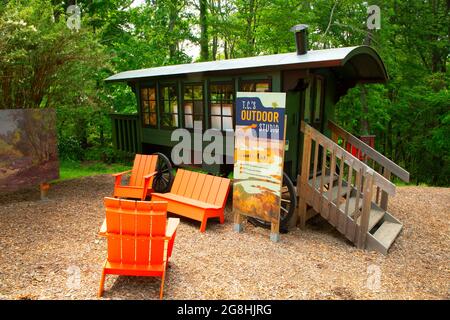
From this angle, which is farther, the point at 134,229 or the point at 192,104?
the point at 192,104

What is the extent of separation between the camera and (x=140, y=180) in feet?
24.8

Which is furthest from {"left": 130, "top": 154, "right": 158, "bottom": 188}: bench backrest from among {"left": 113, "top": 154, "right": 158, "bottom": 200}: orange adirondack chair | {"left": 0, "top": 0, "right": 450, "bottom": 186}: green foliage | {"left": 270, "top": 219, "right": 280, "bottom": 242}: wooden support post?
{"left": 270, "top": 219, "right": 280, "bottom": 242}: wooden support post

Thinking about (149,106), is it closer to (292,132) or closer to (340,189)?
(292,132)

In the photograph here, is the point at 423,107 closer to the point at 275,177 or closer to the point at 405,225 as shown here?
the point at 405,225

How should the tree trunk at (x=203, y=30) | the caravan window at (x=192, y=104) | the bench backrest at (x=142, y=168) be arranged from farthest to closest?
the tree trunk at (x=203, y=30)
the bench backrest at (x=142, y=168)
the caravan window at (x=192, y=104)

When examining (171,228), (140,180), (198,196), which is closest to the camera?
(171,228)

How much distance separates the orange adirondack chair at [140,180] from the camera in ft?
22.9

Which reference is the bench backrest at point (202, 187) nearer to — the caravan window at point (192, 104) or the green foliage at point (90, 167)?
the caravan window at point (192, 104)

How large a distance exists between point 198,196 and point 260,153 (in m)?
1.67

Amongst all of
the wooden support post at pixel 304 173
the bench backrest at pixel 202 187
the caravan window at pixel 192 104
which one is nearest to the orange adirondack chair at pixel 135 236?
the bench backrest at pixel 202 187

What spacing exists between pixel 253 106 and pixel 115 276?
9.59ft

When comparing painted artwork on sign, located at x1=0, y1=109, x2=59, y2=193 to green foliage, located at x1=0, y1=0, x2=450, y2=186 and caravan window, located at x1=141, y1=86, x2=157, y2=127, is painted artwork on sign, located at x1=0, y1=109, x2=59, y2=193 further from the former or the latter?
caravan window, located at x1=141, y1=86, x2=157, y2=127

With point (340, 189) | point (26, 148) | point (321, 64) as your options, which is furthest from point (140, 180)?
point (321, 64)

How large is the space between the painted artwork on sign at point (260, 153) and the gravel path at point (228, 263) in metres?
0.57
